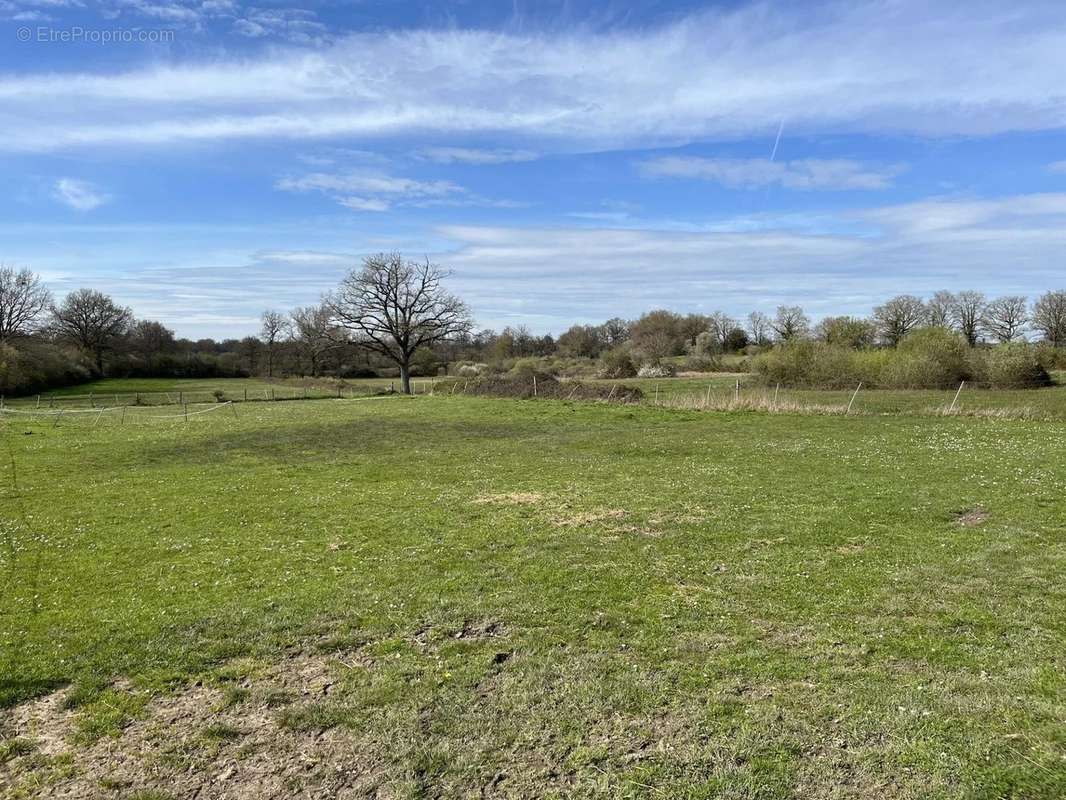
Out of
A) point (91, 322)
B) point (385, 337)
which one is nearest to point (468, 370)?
point (385, 337)

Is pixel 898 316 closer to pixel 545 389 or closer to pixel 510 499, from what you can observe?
pixel 545 389

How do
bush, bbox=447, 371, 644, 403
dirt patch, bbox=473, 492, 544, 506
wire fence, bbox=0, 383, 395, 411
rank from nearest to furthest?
dirt patch, bbox=473, 492, 544, 506
bush, bbox=447, 371, 644, 403
wire fence, bbox=0, 383, 395, 411

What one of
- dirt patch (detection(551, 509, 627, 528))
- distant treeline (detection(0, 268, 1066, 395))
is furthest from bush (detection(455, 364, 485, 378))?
dirt patch (detection(551, 509, 627, 528))

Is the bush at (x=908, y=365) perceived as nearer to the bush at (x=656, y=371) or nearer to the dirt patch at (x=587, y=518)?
the bush at (x=656, y=371)

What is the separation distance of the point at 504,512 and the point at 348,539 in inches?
115

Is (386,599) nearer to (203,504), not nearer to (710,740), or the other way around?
(710,740)

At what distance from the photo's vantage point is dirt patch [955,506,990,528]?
1042 cm

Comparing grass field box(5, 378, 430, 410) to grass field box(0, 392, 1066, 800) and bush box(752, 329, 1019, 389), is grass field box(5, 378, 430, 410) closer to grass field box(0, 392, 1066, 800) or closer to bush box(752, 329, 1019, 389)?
bush box(752, 329, 1019, 389)

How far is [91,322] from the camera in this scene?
85.4 meters

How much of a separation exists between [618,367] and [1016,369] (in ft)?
115

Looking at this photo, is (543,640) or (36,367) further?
(36,367)

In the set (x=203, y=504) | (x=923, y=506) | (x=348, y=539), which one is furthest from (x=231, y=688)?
(x=923, y=506)

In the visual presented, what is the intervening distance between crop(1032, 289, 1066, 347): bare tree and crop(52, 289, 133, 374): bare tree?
376 feet

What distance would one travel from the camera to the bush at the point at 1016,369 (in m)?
41.8
